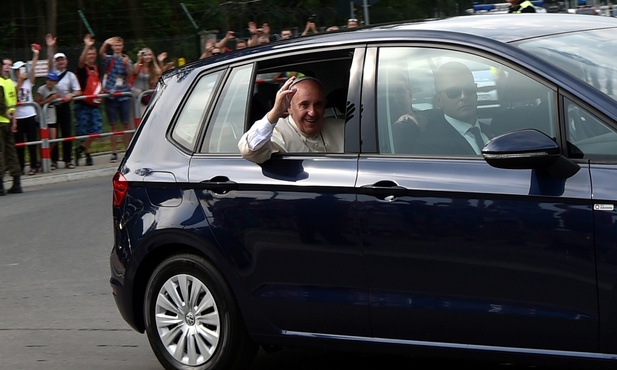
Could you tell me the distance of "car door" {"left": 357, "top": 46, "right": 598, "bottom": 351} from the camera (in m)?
4.79

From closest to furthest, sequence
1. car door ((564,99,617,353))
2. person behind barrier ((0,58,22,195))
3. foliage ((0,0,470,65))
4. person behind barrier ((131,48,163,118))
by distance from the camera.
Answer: car door ((564,99,617,353)), person behind barrier ((0,58,22,195)), person behind barrier ((131,48,163,118)), foliage ((0,0,470,65))

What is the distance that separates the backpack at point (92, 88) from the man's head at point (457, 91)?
15608 millimetres

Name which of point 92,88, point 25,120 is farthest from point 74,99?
point 25,120

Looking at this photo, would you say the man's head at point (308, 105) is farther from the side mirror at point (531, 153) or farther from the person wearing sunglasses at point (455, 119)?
the side mirror at point (531, 153)

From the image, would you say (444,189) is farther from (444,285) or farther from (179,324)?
(179,324)

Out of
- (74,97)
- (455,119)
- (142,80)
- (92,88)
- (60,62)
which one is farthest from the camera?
(142,80)

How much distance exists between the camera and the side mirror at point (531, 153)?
4.72 m

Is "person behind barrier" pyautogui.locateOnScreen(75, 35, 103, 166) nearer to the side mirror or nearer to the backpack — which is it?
the backpack

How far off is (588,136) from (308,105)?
1708mm

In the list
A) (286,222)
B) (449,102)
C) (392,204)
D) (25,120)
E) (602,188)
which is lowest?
(25,120)

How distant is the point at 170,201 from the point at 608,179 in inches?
93.8

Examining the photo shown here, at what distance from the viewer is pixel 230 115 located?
618cm

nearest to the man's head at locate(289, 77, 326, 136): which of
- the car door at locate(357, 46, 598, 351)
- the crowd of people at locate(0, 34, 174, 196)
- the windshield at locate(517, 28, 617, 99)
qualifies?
the car door at locate(357, 46, 598, 351)

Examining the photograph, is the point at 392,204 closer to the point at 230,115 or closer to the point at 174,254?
the point at 230,115
